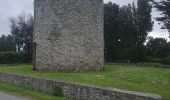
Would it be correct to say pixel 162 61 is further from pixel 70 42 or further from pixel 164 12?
pixel 70 42

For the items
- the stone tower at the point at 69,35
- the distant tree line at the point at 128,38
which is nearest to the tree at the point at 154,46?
the distant tree line at the point at 128,38

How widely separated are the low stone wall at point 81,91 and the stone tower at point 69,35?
21.2 feet

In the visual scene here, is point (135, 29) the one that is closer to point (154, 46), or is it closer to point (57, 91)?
point (154, 46)

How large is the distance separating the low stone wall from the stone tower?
646 centimetres

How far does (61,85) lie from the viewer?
43.8ft

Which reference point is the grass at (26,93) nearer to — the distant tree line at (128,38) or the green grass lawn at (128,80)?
the green grass lawn at (128,80)

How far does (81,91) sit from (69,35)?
11997 mm

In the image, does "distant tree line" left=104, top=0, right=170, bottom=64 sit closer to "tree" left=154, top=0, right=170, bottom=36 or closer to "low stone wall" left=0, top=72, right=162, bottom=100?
"tree" left=154, top=0, right=170, bottom=36

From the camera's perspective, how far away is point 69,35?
2381 cm

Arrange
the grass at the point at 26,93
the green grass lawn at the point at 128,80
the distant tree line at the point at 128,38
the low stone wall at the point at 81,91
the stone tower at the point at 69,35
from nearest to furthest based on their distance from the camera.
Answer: the low stone wall at the point at 81,91
the grass at the point at 26,93
the green grass lawn at the point at 128,80
the stone tower at the point at 69,35
the distant tree line at the point at 128,38

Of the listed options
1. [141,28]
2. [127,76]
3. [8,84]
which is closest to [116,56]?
[141,28]

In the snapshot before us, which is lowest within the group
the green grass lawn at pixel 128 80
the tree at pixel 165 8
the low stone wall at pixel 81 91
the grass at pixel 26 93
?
the grass at pixel 26 93

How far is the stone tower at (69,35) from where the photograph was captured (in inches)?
938

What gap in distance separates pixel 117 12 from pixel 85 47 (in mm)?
23970
